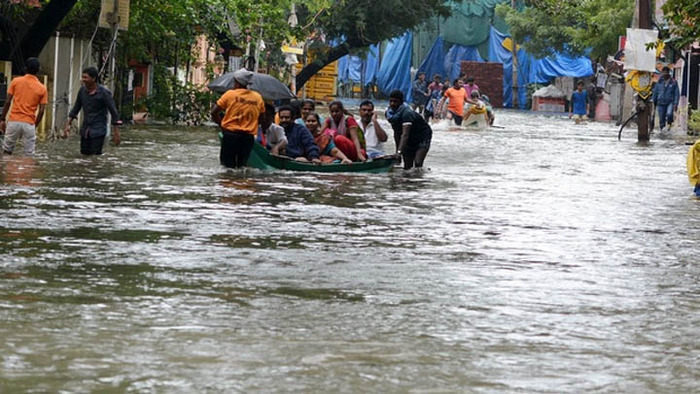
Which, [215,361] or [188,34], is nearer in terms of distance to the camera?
[215,361]

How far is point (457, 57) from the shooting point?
8088 centimetres

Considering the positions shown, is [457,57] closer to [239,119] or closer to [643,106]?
[643,106]

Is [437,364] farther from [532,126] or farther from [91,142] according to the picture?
[532,126]

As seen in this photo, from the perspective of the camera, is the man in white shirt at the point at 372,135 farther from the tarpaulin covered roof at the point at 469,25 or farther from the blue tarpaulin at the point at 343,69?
the blue tarpaulin at the point at 343,69

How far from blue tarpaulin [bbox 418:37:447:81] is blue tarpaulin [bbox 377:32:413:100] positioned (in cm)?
187

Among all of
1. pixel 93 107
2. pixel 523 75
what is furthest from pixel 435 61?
pixel 93 107

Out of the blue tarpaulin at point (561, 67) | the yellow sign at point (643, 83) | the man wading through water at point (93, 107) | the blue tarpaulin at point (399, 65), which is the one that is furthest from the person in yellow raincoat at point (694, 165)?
the blue tarpaulin at point (399, 65)

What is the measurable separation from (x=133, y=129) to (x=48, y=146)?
7.94 m

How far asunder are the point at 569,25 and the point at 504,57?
1115 cm

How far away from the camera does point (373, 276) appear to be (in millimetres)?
10281

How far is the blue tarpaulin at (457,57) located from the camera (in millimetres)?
80188

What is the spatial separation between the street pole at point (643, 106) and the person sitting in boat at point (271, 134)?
1611 centimetres

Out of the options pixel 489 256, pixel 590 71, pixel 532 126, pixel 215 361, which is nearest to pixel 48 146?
pixel 489 256

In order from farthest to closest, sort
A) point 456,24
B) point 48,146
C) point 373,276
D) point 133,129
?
point 456,24 < point 133,129 < point 48,146 < point 373,276
